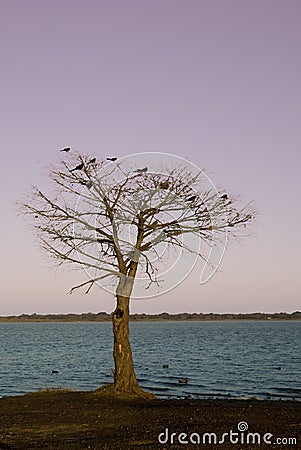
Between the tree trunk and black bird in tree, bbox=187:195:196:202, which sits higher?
black bird in tree, bbox=187:195:196:202

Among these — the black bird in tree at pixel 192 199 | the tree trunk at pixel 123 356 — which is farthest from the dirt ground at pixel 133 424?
the black bird in tree at pixel 192 199

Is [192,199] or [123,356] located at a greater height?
[192,199]

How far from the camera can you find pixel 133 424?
1591 centimetres

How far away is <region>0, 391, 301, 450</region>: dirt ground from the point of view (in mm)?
13562

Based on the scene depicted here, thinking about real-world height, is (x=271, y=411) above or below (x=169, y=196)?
below

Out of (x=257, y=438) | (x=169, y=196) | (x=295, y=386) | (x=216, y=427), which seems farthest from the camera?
(x=295, y=386)

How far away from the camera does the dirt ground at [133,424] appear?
44.5 ft

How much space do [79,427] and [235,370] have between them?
44.7 metres

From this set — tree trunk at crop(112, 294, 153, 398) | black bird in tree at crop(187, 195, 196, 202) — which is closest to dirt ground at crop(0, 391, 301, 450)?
tree trunk at crop(112, 294, 153, 398)

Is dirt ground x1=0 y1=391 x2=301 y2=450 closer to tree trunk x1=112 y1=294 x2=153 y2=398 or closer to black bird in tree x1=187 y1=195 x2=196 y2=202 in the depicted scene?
tree trunk x1=112 y1=294 x2=153 y2=398

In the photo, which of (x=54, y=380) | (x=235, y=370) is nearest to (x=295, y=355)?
(x=235, y=370)

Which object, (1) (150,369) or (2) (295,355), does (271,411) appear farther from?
(2) (295,355)

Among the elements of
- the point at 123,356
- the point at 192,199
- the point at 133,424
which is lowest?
the point at 133,424

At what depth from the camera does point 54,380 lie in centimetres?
5031
